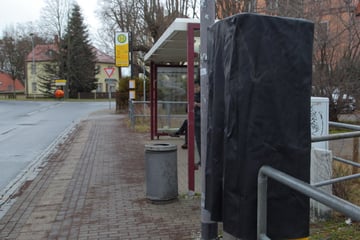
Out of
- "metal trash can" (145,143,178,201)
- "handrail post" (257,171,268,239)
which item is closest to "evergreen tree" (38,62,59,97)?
"metal trash can" (145,143,178,201)

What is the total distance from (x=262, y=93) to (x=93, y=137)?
43.0 ft

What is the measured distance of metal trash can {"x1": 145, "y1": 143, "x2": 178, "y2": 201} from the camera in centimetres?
591

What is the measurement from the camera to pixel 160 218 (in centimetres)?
535

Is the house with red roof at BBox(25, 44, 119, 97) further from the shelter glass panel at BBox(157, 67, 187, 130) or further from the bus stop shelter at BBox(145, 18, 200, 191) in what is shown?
the bus stop shelter at BBox(145, 18, 200, 191)

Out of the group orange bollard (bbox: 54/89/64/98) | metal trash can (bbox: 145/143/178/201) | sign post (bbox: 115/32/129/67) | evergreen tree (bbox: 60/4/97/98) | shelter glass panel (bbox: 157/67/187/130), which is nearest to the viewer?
metal trash can (bbox: 145/143/178/201)

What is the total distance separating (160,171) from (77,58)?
62251mm

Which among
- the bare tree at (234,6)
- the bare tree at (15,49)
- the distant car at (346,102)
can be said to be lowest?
the distant car at (346,102)

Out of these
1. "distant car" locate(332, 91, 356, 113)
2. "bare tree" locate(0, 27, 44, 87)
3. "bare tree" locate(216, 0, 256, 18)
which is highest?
"bare tree" locate(0, 27, 44, 87)

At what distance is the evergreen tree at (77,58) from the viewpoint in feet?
213

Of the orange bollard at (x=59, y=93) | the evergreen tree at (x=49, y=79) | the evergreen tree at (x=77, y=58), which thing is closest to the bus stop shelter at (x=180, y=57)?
the orange bollard at (x=59, y=93)

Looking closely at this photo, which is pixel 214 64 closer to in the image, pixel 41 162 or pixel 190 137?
pixel 190 137

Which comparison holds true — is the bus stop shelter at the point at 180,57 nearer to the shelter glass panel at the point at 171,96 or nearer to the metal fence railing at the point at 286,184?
the shelter glass panel at the point at 171,96

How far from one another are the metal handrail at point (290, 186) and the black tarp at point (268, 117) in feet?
0.25

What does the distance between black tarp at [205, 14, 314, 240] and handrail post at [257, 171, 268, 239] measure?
0.23 feet
